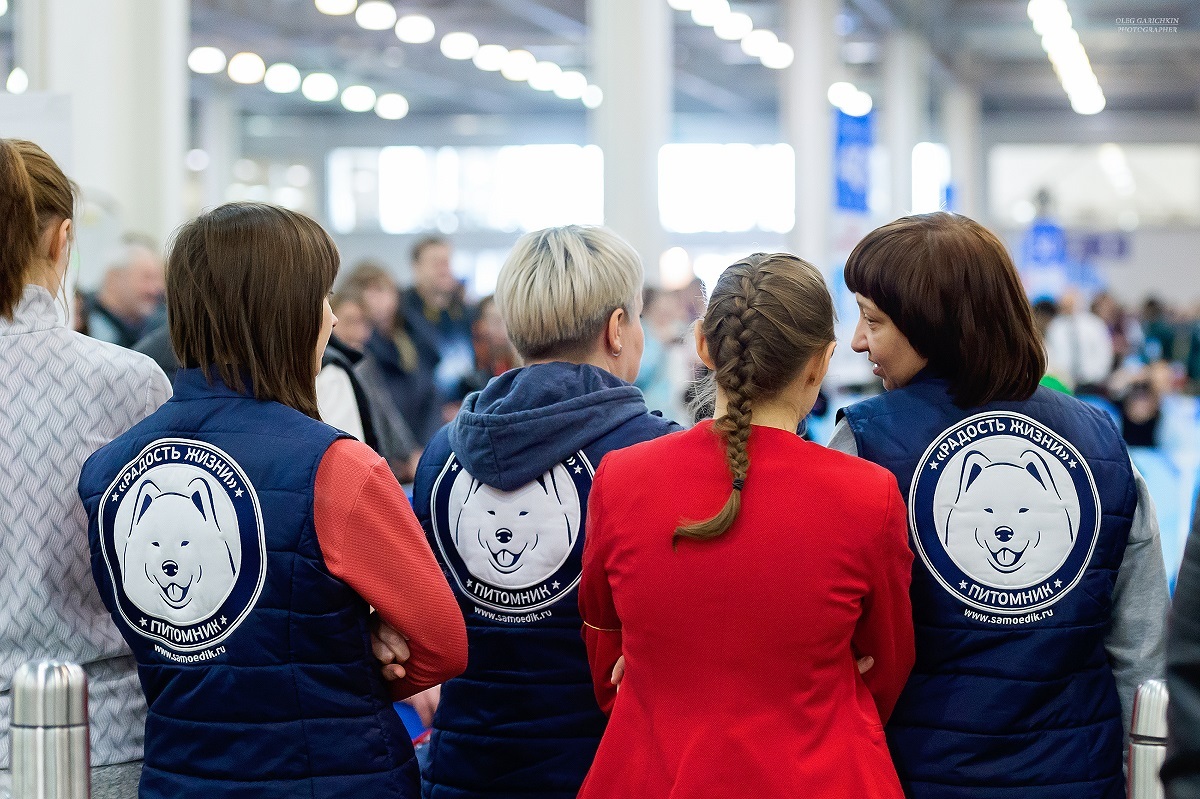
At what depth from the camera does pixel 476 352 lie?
816cm

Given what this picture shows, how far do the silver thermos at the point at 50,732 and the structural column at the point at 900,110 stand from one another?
15.0 metres

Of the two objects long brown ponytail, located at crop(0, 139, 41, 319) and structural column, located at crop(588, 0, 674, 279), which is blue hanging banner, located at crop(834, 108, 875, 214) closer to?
structural column, located at crop(588, 0, 674, 279)

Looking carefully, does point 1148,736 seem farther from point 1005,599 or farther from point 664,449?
point 664,449

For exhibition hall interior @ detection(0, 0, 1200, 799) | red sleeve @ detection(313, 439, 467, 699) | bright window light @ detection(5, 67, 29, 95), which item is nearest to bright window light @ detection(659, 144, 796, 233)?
exhibition hall interior @ detection(0, 0, 1200, 799)

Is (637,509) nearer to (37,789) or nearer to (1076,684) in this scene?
(1076,684)

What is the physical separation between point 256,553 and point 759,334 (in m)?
0.70

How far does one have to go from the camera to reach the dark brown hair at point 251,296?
1.79 meters

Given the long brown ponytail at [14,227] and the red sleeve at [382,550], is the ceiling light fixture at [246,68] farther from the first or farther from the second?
the red sleeve at [382,550]

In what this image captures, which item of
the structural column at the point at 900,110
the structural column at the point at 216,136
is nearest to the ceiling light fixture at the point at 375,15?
the structural column at the point at 216,136

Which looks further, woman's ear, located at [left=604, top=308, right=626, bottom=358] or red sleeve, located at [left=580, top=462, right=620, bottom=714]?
woman's ear, located at [left=604, top=308, right=626, bottom=358]

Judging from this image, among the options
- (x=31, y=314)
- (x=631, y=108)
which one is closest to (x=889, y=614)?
(x=31, y=314)

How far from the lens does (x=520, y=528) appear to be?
6.84 feet

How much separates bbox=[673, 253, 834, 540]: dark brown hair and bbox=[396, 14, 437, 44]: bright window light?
1491 cm

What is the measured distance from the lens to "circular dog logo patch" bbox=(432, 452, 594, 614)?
208 cm
